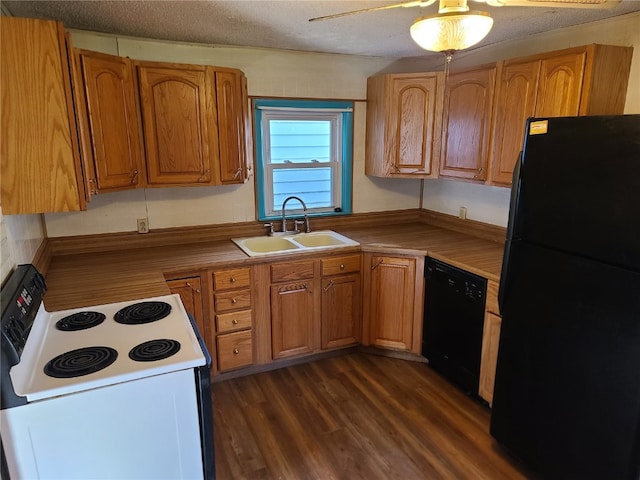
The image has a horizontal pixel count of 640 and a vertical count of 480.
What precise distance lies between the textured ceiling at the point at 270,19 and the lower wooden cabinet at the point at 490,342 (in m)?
1.46

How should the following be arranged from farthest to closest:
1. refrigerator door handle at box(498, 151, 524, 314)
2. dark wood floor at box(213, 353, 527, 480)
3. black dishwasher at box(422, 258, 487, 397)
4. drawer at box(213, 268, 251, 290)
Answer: drawer at box(213, 268, 251, 290) < black dishwasher at box(422, 258, 487, 397) < dark wood floor at box(213, 353, 527, 480) < refrigerator door handle at box(498, 151, 524, 314)

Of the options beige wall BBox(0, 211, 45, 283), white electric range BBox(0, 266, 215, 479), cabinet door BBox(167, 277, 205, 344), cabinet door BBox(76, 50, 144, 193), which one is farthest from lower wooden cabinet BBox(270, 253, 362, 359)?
beige wall BBox(0, 211, 45, 283)

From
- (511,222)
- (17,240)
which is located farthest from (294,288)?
(17,240)

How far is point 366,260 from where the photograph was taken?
299 cm

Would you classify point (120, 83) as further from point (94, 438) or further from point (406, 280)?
point (406, 280)

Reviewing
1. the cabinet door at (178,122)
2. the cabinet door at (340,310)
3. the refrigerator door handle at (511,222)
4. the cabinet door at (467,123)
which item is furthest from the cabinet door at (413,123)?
the cabinet door at (178,122)

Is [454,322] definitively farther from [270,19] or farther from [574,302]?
[270,19]

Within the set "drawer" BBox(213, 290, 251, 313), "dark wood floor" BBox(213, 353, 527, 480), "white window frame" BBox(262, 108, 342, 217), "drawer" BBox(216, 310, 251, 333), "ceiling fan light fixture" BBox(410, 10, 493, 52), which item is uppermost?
"ceiling fan light fixture" BBox(410, 10, 493, 52)

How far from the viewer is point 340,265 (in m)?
2.94

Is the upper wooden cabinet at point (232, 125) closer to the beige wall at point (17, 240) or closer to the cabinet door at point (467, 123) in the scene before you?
the beige wall at point (17, 240)

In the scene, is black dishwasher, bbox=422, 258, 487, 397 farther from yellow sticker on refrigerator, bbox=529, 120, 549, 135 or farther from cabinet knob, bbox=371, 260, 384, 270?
yellow sticker on refrigerator, bbox=529, 120, 549, 135

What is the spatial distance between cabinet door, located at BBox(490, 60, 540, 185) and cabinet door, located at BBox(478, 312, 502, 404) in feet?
2.77

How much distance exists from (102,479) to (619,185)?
2041mm

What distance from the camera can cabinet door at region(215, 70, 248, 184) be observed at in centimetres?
264
